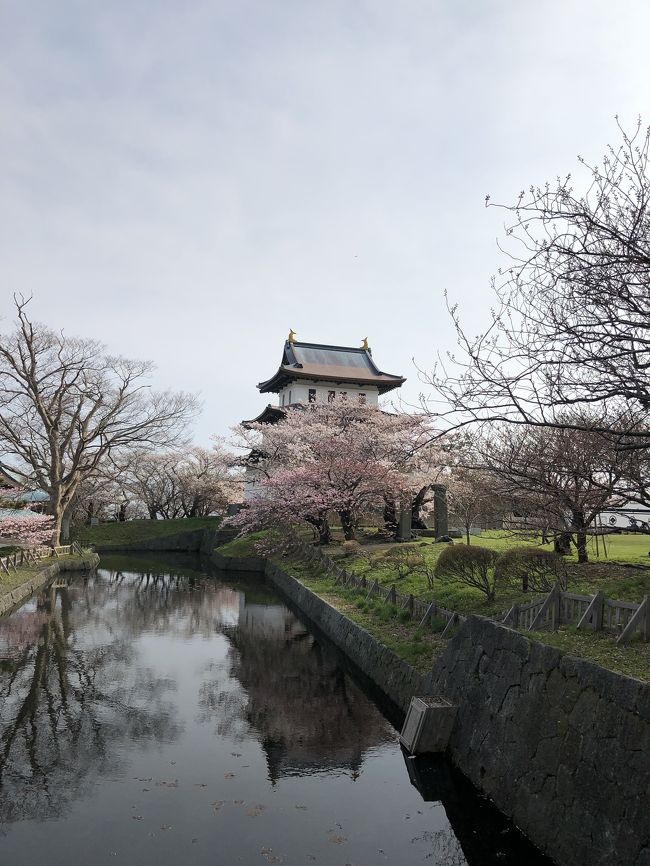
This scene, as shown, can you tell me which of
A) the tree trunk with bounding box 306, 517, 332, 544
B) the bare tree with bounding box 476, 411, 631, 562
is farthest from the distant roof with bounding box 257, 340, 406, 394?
the bare tree with bounding box 476, 411, 631, 562

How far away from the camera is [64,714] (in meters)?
11.7

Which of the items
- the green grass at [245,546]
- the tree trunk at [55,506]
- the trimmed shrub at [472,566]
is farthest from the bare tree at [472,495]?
the tree trunk at [55,506]

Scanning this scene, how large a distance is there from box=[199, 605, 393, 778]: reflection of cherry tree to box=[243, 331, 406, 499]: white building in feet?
113

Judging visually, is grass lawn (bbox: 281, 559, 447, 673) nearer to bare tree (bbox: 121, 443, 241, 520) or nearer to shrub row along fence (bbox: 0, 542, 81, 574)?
Result: shrub row along fence (bbox: 0, 542, 81, 574)

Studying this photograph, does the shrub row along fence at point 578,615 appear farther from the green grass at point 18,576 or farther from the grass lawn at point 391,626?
the green grass at point 18,576

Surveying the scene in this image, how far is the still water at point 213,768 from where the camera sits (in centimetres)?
736

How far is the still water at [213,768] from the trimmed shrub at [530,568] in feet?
14.0

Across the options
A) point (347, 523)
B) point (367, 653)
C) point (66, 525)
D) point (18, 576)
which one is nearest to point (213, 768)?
point (367, 653)

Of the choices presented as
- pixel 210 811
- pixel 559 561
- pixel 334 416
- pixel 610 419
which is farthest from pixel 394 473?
pixel 210 811

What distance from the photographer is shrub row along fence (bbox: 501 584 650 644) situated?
8453mm

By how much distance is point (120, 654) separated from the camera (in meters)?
16.7

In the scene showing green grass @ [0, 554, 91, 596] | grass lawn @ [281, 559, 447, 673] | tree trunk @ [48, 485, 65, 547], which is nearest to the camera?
grass lawn @ [281, 559, 447, 673]

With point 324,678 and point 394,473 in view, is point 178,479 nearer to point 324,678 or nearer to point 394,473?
point 394,473

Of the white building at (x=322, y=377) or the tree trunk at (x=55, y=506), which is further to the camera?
the white building at (x=322, y=377)
